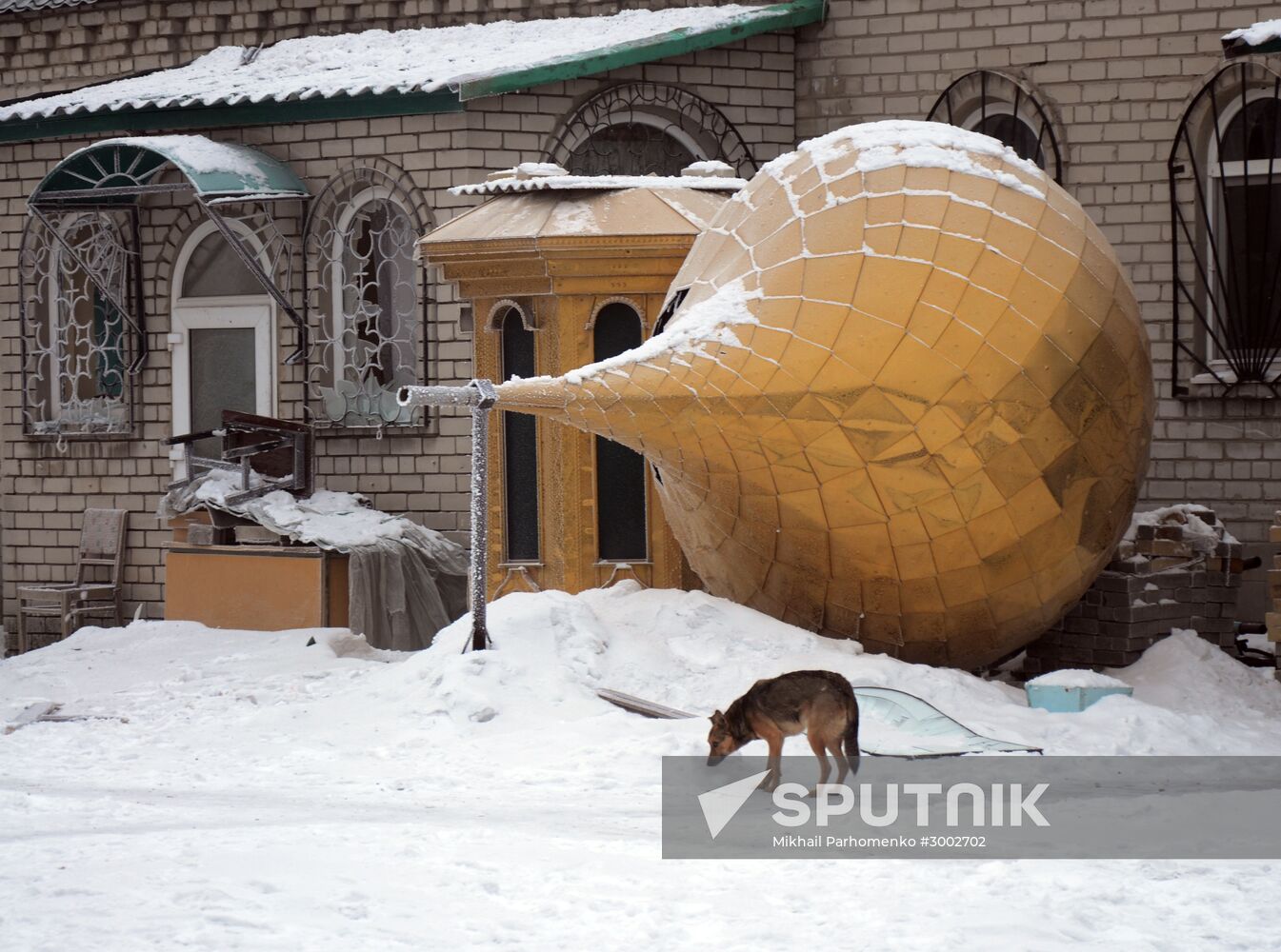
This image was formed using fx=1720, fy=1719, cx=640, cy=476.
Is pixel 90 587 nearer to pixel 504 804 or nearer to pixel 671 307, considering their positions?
pixel 671 307

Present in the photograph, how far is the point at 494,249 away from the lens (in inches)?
385

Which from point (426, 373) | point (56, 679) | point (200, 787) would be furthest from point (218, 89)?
point (200, 787)

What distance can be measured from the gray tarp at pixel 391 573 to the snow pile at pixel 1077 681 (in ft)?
16.7

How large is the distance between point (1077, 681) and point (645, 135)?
270 inches

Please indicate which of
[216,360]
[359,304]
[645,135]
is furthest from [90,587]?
[645,135]

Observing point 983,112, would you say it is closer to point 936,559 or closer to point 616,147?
point 616,147

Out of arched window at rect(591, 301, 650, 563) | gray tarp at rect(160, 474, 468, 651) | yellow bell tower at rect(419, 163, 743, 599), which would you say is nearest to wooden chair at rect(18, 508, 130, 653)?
gray tarp at rect(160, 474, 468, 651)

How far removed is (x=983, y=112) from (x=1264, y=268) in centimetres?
238

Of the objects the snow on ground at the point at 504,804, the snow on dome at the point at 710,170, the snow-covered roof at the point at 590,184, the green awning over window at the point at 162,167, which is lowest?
the snow on ground at the point at 504,804

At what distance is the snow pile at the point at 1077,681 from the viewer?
7.74 metres

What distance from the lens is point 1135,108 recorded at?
12.7m

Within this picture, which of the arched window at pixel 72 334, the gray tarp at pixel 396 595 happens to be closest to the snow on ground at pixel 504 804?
the gray tarp at pixel 396 595

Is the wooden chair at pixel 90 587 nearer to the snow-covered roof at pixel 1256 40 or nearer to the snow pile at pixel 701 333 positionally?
the snow pile at pixel 701 333

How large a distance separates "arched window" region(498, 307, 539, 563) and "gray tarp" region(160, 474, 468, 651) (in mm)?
1796
